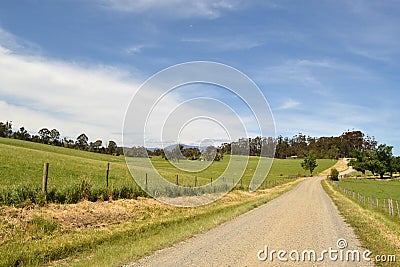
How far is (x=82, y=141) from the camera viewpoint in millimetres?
132125

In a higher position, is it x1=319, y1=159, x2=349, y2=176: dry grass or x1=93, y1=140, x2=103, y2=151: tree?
x1=93, y1=140, x2=103, y2=151: tree

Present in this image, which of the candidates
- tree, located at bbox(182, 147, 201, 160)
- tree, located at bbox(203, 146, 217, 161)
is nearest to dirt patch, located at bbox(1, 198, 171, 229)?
tree, located at bbox(182, 147, 201, 160)

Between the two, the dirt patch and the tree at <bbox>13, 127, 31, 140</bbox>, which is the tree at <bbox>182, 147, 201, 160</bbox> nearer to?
the dirt patch

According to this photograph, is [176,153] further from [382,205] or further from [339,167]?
[339,167]

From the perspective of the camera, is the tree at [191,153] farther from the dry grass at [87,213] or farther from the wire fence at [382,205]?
the wire fence at [382,205]

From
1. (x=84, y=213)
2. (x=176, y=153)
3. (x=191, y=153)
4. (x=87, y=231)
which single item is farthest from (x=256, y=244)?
(x=191, y=153)

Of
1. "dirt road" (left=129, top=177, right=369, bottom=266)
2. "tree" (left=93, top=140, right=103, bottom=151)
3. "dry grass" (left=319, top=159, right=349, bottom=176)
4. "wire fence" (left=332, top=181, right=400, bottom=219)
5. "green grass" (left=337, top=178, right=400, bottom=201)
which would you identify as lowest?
"green grass" (left=337, top=178, right=400, bottom=201)

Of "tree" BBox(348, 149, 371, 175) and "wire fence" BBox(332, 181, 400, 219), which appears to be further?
"tree" BBox(348, 149, 371, 175)

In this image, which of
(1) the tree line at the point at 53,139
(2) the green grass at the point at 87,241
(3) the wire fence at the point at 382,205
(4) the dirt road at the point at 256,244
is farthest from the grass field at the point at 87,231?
(1) the tree line at the point at 53,139

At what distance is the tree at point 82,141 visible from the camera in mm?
129000

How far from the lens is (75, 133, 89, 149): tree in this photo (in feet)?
423

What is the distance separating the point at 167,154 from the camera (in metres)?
18.9

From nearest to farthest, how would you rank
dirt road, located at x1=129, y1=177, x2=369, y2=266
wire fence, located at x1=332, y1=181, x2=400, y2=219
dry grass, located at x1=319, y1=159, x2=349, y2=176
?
1. dirt road, located at x1=129, y1=177, x2=369, y2=266
2. wire fence, located at x1=332, y1=181, x2=400, y2=219
3. dry grass, located at x1=319, y1=159, x2=349, y2=176

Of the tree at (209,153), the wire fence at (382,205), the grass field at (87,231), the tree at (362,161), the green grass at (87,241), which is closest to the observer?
the green grass at (87,241)
